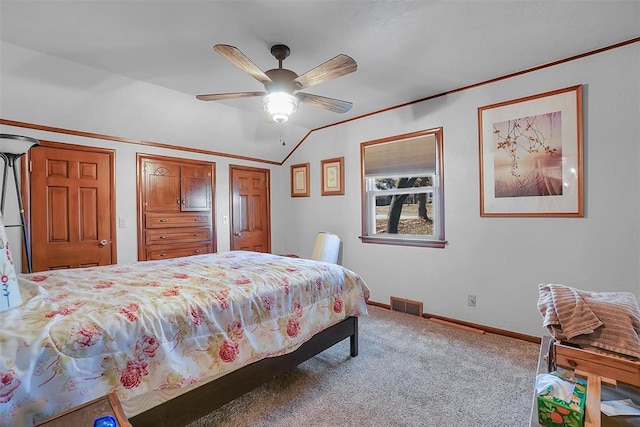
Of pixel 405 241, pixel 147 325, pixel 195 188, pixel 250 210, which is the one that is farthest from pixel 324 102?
pixel 250 210

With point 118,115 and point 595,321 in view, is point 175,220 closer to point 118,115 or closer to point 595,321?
point 118,115

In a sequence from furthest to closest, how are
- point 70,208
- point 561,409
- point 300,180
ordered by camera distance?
point 300,180 → point 70,208 → point 561,409

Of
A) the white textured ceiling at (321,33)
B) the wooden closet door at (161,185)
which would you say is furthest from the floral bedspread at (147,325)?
the white textured ceiling at (321,33)

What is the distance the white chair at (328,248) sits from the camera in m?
4.09

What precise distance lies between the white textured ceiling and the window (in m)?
0.85

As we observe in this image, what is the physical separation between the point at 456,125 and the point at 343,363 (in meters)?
2.57

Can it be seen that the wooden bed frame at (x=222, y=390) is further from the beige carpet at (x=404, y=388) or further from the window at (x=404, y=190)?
the window at (x=404, y=190)

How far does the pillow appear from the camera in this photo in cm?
130

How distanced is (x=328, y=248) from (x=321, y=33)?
269 centimetres

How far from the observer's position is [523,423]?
1695 millimetres

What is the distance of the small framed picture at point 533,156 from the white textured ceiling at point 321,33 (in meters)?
0.38

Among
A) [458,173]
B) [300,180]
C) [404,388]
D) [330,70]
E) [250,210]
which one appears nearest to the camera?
[330,70]

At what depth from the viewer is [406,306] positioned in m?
3.55

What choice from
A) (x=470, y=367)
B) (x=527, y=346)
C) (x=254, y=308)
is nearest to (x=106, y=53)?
(x=254, y=308)
